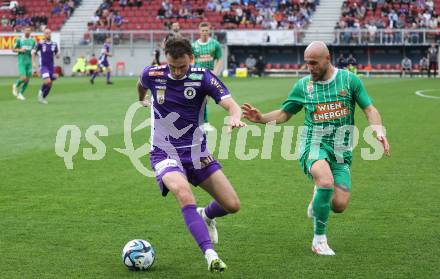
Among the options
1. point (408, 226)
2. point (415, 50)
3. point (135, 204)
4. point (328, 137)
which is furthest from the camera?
point (415, 50)

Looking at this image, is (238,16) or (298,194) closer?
(298,194)

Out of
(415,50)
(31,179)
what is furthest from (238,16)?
(31,179)

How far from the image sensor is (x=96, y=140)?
16906 millimetres

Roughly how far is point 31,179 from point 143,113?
36.9ft

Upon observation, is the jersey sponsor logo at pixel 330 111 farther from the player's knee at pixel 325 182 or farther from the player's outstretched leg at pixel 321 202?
the player's knee at pixel 325 182

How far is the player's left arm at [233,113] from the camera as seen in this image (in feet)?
23.9

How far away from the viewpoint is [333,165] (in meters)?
8.08

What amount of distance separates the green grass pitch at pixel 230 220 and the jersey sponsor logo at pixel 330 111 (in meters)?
1.23

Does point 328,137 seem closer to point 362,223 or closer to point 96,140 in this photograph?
point 362,223

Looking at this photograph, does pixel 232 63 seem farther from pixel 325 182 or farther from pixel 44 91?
pixel 325 182

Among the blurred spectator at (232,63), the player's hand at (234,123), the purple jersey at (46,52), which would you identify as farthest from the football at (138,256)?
the blurred spectator at (232,63)

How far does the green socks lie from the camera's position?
7.77m

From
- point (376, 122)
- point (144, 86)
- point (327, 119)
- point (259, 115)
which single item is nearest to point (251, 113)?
point (259, 115)

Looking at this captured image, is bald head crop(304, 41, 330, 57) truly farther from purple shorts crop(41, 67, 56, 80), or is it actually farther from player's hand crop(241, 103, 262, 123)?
purple shorts crop(41, 67, 56, 80)
